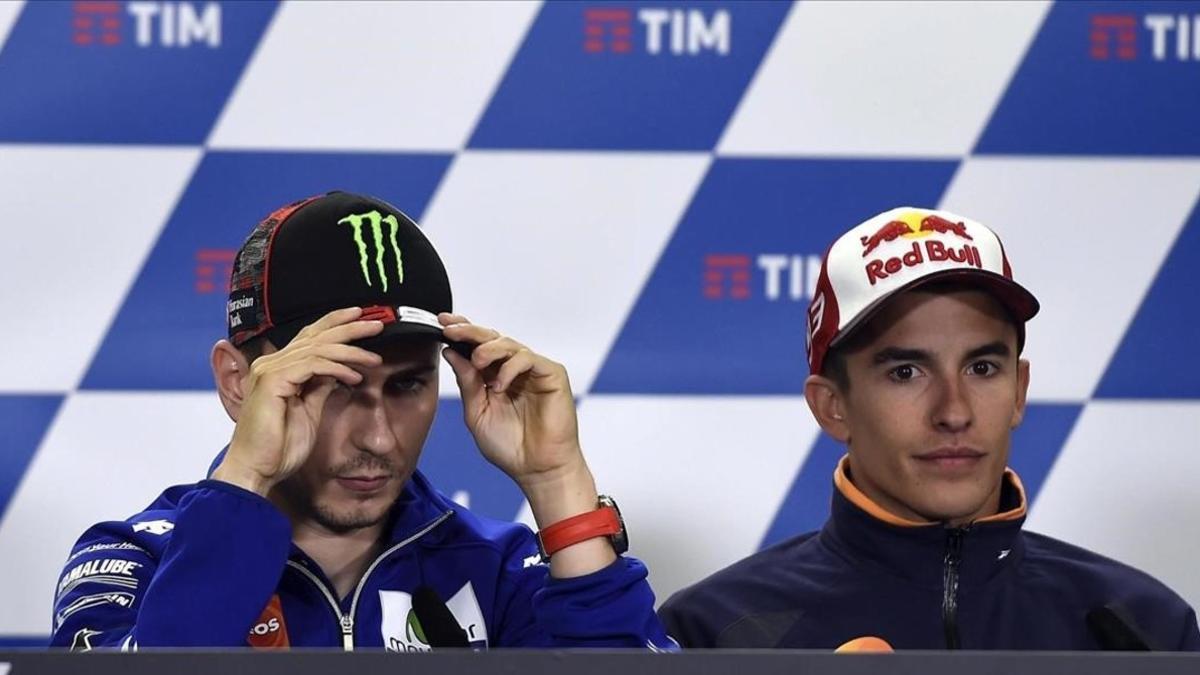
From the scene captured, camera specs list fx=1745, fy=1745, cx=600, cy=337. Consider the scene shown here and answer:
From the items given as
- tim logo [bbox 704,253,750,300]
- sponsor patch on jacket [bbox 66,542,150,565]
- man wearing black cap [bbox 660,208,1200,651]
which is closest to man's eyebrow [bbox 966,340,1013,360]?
man wearing black cap [bbox 660,208,1200,651]

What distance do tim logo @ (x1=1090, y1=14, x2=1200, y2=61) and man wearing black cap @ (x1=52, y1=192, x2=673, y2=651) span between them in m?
0.83

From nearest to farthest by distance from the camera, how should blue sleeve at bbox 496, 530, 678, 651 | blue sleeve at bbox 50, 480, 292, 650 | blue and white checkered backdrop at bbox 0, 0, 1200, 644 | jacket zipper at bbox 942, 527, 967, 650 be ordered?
blue sleeve at bbox 50, 480, 292, 650, blue sleeve at bbox 496, 530, 678, 651, jacket zipper at bbox 942, 527, 967, 650, blue and white checkered backdrop at bbox 0, 0, 1200, 644

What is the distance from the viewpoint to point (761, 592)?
4.59ft

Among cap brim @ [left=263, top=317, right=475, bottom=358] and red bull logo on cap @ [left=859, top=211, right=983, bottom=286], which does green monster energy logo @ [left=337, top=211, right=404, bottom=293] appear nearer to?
cap brim @ [left=263, top=317, right=475, bottom=358]

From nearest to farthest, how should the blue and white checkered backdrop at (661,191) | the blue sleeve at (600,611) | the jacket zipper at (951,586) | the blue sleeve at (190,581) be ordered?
the blue sleeve at (190,581)
the blue sleeve at (600,611)
the jacket zipper at (951,586)
the blue and white checkered backdrop at (661,191)

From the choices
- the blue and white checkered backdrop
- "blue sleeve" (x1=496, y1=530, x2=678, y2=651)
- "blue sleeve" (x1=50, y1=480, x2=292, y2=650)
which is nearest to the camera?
"blue sleeve" (x1=50, y1=480, x2=292, y2=650)

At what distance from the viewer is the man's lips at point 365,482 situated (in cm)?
120

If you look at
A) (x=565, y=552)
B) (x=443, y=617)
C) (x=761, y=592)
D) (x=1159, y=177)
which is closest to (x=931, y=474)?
(x=761, y=592)

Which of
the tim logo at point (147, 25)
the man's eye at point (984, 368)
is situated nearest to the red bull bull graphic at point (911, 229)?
the man's eye at point (984, 368)

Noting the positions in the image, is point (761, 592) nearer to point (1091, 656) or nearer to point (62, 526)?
point (1091, 656)

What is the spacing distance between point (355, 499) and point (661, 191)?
69 cm

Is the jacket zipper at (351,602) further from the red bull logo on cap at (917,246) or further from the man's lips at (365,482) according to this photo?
the red bull logo on cap at (917,246)

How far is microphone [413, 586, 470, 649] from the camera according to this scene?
1101mm

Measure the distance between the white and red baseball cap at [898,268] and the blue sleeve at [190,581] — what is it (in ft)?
1.64
